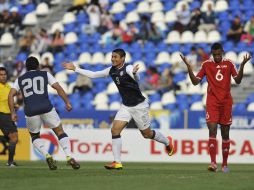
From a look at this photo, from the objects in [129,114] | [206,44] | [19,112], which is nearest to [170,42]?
[206,44]

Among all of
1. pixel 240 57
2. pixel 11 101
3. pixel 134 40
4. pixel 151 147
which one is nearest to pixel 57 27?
pixel 134 40

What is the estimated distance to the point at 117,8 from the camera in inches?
1307

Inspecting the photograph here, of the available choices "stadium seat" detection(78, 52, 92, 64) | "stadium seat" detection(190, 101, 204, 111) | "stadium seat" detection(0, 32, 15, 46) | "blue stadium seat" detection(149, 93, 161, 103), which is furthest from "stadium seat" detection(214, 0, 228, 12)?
"stadium seat" detection(0, 32, 15, 46)

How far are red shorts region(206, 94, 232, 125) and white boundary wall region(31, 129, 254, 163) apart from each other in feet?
24.8

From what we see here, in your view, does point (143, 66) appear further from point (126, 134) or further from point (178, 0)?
point (126, 134)

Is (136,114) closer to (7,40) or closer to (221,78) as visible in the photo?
(221,78)

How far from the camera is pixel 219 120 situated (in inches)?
631

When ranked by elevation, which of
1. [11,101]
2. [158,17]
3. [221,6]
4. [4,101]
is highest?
[221,6]

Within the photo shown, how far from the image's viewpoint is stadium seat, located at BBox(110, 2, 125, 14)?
33091 millimetres

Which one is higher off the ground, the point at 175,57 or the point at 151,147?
the point at 175,57

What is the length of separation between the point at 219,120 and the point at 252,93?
11.7 meters

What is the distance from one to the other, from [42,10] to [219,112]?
20.3 m

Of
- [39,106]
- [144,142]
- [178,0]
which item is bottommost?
[144,142]

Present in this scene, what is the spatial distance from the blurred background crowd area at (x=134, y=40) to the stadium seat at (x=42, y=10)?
0.03 m
